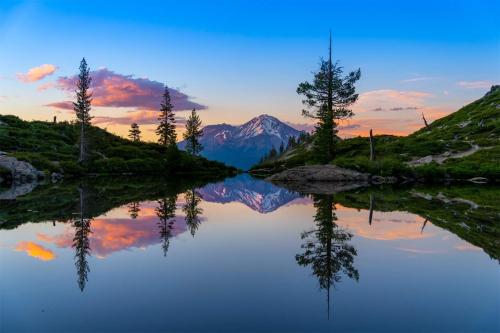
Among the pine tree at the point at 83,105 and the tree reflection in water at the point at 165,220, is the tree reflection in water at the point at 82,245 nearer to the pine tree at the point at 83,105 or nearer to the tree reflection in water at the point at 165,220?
the tree reflection in water at the point at 165,220

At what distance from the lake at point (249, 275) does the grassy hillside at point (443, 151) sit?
3702cm

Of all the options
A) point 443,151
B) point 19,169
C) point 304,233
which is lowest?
point 304,233

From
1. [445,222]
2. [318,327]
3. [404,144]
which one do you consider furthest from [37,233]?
[404,144]

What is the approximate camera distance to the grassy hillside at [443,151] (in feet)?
173

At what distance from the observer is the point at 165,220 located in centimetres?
1758

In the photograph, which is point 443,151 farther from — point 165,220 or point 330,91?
point 165,220

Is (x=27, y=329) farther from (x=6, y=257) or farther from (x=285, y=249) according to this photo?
(x=285, y=249)

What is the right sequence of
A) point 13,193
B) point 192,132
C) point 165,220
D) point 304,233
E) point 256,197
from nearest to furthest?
point 304,233, point 165,220, point 256,197, point 13,193, point 192,132

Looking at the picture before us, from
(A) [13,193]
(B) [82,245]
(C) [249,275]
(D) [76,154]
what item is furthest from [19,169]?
(C) [249,275]

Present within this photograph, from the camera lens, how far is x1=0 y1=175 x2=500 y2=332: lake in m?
6.68

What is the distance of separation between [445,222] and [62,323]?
48.2ft

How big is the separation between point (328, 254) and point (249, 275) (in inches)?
110

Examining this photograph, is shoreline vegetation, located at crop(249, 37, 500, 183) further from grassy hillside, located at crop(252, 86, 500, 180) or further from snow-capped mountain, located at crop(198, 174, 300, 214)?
snow-capped mountain, located at crop(198, 174, 300, 214)

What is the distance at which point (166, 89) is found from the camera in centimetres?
11706
